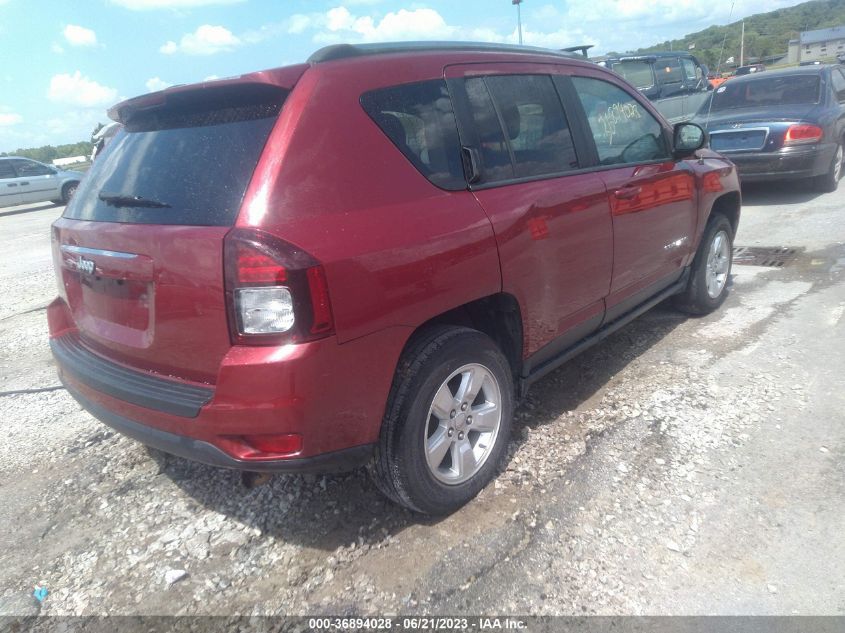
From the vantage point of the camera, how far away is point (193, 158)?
2.36 meters

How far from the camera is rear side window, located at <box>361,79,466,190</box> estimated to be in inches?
96.8

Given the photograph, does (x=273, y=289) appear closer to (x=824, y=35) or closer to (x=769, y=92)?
(x=769, y=92)

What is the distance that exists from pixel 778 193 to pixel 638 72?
15.3ft

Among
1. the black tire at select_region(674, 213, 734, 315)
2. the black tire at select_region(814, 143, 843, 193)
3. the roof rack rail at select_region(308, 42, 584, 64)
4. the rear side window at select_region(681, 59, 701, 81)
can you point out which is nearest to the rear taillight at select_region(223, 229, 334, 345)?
the roof rack rail at select_region(308, 42, 584, 64)

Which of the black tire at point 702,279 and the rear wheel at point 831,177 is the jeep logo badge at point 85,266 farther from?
the rear wheel at point 831,177

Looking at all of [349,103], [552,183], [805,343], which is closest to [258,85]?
[349,103]

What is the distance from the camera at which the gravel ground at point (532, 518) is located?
7.66 feet

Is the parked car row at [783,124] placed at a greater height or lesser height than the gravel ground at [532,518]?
greater

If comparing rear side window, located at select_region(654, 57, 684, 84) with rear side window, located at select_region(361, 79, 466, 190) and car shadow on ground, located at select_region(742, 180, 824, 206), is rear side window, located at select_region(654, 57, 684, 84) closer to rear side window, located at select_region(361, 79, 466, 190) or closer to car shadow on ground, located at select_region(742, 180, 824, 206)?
car shadow on ground, located at select_region(742, 180, 824, 206)

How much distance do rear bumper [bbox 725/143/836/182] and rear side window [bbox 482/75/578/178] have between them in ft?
20.1

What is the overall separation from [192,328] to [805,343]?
390cm

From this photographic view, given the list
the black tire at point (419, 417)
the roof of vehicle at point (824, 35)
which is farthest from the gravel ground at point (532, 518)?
the roof of vehicle at point (824, 35)

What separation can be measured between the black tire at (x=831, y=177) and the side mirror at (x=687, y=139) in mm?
5903

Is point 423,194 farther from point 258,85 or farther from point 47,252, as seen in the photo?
point 47,252
